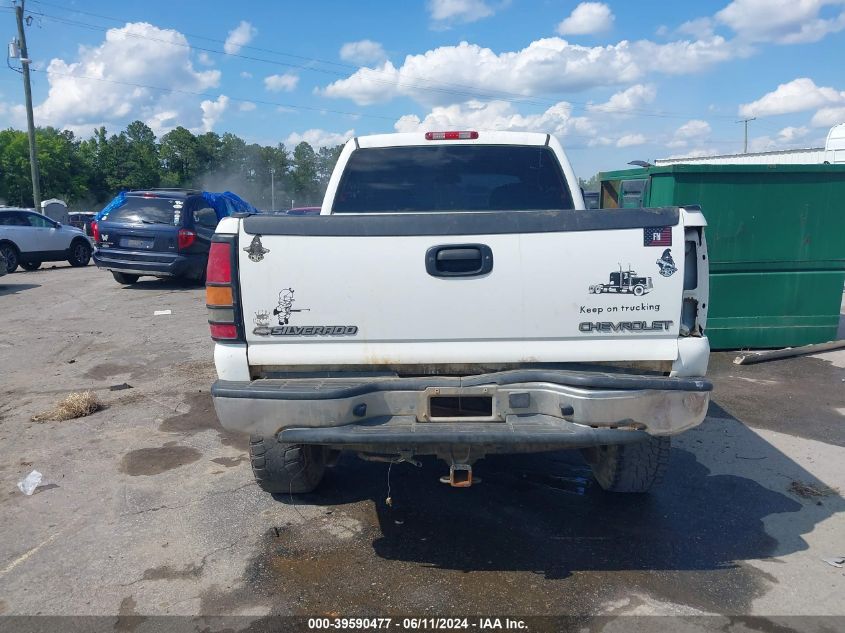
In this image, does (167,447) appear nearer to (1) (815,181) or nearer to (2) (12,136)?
(1) (815,181)

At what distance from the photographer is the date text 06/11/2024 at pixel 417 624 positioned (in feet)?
10.3

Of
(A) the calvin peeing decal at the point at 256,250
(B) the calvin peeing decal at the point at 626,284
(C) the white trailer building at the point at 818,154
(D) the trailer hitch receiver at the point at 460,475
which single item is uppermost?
(C) the white trailer building at the point at 818,154

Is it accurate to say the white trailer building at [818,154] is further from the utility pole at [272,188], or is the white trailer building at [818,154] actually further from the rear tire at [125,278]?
the utility pole at [272,188]

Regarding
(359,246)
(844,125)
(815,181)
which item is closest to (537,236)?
(359,246)

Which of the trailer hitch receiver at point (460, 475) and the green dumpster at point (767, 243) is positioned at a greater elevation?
the green dumpster at point (767, 243)

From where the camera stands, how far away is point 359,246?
345 centimetres

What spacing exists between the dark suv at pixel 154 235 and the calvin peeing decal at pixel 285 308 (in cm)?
1052

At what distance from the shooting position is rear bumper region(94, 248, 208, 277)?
13.4 metres

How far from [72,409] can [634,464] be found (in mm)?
4681

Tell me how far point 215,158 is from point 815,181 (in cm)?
6139

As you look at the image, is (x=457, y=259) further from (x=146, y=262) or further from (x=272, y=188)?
(x=272, y=188)

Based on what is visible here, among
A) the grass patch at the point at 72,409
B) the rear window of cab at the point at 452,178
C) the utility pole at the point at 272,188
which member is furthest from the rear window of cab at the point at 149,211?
the utility pole at the point at 272,188

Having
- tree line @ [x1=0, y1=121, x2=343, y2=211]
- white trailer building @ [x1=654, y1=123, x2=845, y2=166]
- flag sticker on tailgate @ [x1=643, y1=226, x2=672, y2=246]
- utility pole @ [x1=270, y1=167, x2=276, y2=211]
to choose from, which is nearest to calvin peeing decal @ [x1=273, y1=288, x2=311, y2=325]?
flag sticker on tailgate @ [x1=643, y1=226, x2=672, y2=246]

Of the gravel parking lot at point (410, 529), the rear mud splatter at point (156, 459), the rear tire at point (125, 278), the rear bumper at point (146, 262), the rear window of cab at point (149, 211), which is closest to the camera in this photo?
the gravel parking lot at point (410, 529)
